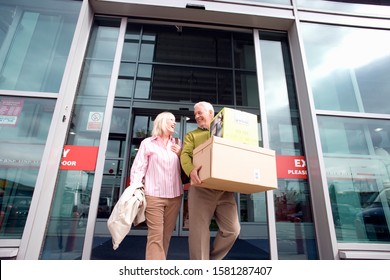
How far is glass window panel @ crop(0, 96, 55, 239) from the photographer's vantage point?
1950 mm

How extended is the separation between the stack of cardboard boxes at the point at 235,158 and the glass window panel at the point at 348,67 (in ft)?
4.66

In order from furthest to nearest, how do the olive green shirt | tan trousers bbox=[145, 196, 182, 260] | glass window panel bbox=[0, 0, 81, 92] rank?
glass window panel bbox=[0, 0, 81, 92] < the olive green shirt < tan trousers bbox=[145, 196, 182, 260]

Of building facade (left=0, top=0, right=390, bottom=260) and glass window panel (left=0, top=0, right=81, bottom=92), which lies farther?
glass window panel (left=0, top=0, right=81, bottom=92)

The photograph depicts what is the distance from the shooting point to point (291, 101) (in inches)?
106

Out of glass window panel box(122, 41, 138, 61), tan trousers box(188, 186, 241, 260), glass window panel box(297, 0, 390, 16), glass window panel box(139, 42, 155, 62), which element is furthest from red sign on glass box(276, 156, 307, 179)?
glass window panel box(139, 42, 155, 62)

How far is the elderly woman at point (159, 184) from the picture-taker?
5.40 ft

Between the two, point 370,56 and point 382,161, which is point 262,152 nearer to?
point 382,161

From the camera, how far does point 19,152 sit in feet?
6.86

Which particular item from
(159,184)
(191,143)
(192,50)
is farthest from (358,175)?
(192,50)

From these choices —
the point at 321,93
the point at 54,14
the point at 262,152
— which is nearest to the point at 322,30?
the point at 321,93

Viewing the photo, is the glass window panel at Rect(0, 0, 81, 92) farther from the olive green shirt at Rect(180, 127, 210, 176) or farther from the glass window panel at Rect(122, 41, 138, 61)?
the olive green shirt at Rect(180, 127, 210, 176)

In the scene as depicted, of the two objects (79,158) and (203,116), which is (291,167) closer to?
(203,116)

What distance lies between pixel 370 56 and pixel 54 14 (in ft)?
13.1

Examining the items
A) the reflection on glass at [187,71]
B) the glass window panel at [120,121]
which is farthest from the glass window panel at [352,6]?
the glass window panel at [120,121]
